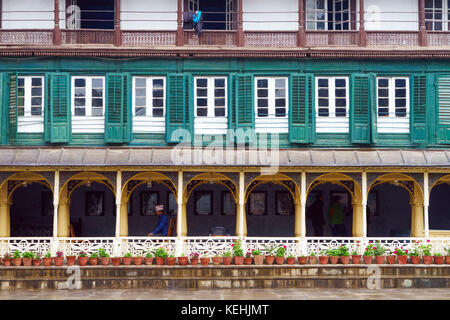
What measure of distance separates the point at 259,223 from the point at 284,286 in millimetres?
5496

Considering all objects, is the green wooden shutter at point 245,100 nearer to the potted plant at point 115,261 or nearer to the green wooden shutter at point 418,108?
the green wooden shutter at point 418,108

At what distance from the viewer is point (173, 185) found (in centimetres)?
2084

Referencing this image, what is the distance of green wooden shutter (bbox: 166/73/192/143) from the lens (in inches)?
843

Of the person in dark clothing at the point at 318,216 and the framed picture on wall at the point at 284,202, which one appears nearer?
the person in dark clothing at the point at 318,216

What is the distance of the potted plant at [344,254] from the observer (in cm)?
1892

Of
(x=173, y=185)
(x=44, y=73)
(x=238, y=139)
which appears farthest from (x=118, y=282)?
(x=44, y=73)

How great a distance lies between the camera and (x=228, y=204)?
78.8 ft

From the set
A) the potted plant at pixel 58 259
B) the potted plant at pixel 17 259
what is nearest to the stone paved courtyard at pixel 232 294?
the potted plant at pixel 17 259

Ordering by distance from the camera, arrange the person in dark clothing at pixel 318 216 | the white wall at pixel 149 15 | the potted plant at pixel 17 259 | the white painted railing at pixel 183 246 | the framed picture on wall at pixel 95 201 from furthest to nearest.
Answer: the framed picture on wall at pixel 95 201
the person in dark clothing at pixel 318 216
the white wall at pixel 149 15
the white painted railing at pixel 183 246
the potted plant at pixel 17 259

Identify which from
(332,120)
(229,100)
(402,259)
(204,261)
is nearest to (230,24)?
(229,100)

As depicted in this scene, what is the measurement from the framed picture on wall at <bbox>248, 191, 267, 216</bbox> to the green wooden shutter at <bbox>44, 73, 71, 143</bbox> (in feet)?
23.2

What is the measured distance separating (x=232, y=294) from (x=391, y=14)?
38.4ft

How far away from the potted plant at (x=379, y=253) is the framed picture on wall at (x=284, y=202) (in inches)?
205

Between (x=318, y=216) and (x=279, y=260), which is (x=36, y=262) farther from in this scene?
(x=318, y=216)
